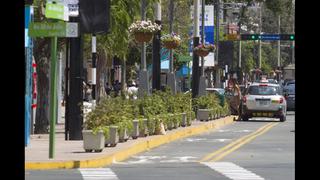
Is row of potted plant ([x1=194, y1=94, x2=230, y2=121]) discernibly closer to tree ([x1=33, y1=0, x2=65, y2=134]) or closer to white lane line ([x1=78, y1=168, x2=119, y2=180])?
tree ([x1=33, y1=0, x2=65, y2=134])

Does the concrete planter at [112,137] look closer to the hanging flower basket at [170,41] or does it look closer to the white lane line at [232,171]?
the white lane line at [232,171]

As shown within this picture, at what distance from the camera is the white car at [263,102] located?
141ft

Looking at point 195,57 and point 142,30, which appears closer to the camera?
point 142,30

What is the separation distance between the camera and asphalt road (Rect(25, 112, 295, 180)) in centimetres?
1662

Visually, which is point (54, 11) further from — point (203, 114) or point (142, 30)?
point (203, 114)

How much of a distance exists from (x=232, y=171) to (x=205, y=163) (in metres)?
1.94

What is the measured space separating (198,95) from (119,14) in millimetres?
13150

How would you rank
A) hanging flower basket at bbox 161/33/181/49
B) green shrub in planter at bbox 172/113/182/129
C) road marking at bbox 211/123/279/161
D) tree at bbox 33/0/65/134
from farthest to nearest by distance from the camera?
hanging flower basket at bbox 161/33/181/49 → green shrub in planter at bbox 172/113/182/129 → tree at bbox 33/0/65/134 → road marking at bbox 211/123/279/161

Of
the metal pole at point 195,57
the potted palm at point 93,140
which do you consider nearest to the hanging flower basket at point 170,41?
the metal pole at point 195,57

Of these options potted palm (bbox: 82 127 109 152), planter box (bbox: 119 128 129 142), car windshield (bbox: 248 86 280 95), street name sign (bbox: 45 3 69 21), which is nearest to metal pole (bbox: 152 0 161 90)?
car windshield (bbox: 248 86 280 95)

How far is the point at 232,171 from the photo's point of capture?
57.6ft

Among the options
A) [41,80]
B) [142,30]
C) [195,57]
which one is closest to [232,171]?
[41,80]

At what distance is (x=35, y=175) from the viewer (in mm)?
16656
